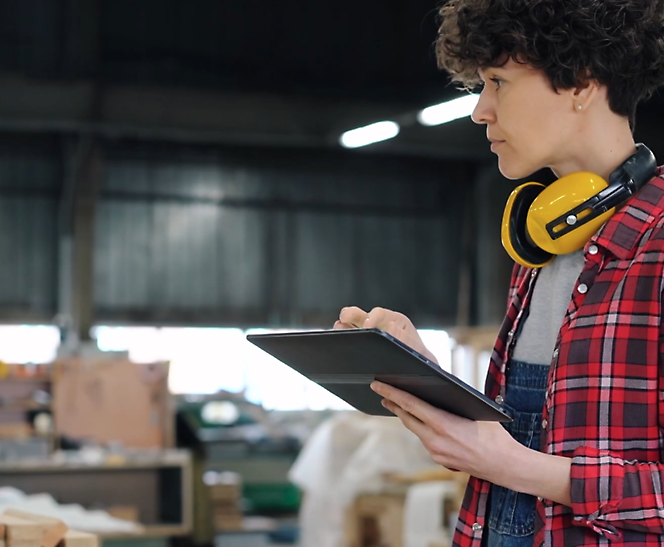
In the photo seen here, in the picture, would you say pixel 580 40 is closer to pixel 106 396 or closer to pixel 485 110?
pixel 485 110

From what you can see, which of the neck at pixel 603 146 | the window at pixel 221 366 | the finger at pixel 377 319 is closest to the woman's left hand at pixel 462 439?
the finger at pixel 377 319

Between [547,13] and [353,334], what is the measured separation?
455 millimetres

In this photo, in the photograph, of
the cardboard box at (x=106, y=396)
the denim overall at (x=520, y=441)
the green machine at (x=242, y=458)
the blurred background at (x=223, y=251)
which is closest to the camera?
the denim overall at (x=520, y=441)

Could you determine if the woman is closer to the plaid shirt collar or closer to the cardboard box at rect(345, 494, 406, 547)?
the plaid shirt collar

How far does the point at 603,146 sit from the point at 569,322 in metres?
0.23

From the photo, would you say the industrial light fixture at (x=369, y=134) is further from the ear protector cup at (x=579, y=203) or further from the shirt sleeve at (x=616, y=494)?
the shirt sleeve at (x=616, y=494)

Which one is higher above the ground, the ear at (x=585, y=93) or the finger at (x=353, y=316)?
the ear at (x=585, y=93)

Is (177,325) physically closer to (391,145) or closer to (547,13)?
(391,145)

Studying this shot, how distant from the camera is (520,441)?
47.1 inches

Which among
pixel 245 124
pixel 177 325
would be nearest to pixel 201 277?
pixel 177 325

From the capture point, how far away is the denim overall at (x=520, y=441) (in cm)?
116

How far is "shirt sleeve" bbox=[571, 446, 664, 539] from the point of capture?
3.26 ft

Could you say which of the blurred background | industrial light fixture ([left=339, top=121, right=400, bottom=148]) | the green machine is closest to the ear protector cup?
the blurred background

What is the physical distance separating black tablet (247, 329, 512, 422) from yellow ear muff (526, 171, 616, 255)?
27cm
